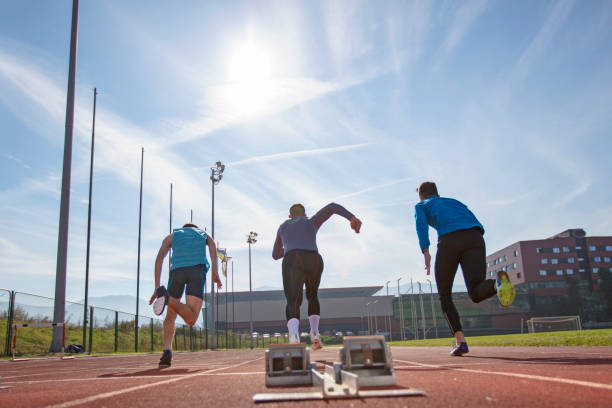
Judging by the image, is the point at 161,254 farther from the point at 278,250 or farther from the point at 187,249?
the point at 278,250

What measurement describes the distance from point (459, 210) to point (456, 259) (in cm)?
60

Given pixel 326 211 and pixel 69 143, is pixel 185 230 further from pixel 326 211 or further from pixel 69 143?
pixel 69 143

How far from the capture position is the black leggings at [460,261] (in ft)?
17.8

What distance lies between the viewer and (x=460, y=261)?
5613 millimetres

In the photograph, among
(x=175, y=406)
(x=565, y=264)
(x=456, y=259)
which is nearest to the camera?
(x=175, y=406)

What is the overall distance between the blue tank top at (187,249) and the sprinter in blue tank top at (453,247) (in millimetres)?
2884

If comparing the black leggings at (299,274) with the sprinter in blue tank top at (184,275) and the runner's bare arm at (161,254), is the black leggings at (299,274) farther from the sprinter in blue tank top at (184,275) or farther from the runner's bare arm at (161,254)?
the runner's bare arm at (161,254)

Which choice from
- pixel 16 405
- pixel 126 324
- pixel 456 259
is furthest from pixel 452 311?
pixel 126 324

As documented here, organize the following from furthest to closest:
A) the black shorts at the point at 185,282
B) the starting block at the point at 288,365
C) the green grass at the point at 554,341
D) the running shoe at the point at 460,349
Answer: the green grass at the point at 554,341 < the black shorts at the point at 185,282 < the running shoe at the point at 460,349 < the starting block at the point at 288,365

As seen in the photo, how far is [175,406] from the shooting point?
2193 millimetres

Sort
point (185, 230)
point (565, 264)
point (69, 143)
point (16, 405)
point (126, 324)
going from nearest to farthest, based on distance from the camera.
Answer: point (16, 405) < point (185, 230) < point (69, 143) < point (126, 324) < point (565, 264)

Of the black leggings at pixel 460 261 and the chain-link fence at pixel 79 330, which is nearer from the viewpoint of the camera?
the black leggings at pixel 460 261

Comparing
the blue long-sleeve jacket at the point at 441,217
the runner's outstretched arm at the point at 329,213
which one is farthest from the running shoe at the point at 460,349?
the runner's outstretched arm at the point at 329,213

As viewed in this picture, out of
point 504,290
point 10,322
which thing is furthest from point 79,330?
point 504,290
